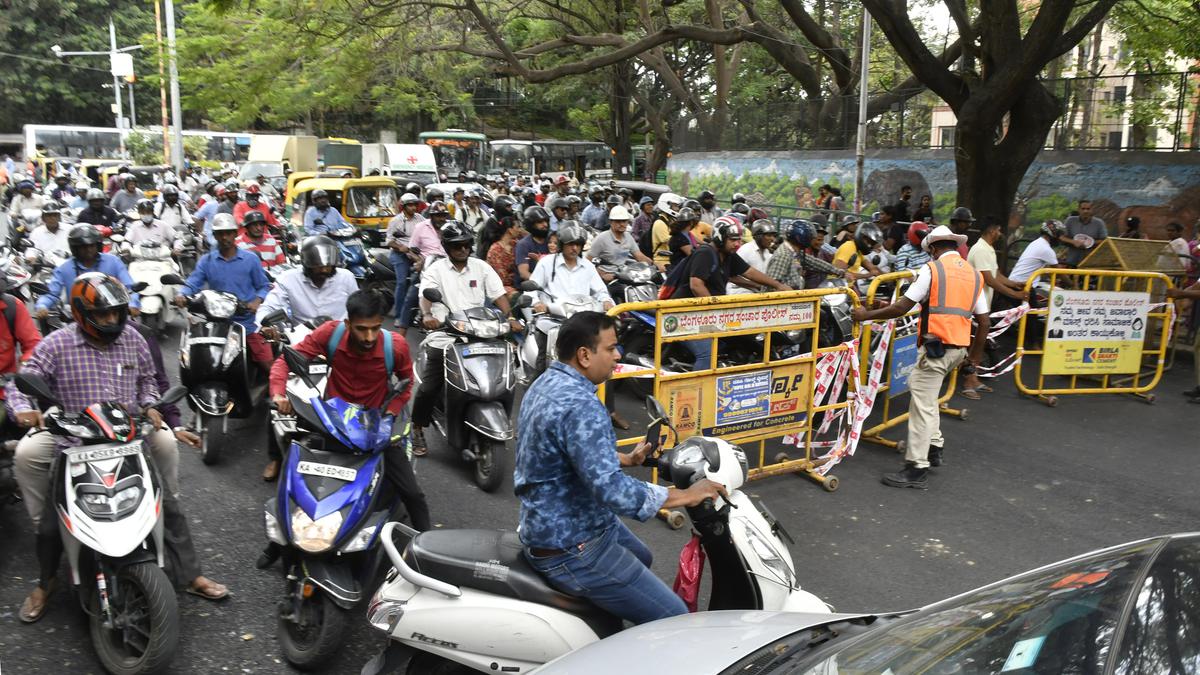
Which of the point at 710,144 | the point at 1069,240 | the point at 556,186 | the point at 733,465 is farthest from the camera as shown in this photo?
the point at 710,144

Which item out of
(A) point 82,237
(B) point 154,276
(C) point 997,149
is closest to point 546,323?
(A) point 82,237

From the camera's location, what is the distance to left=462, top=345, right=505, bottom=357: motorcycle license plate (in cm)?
697

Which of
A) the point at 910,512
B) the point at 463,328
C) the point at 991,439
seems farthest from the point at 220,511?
the point at 991,439

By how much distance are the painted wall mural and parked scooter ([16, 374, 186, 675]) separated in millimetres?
15948

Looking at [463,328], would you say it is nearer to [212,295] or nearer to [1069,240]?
[212,295]

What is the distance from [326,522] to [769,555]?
195 cm

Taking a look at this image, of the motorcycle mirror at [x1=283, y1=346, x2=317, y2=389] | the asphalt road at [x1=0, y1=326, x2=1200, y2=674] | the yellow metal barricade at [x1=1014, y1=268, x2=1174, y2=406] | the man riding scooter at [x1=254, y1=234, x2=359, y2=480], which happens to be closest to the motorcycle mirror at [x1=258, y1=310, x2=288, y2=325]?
the man riding scooter at [x1=254, y1=234, x2=359, y2=480]

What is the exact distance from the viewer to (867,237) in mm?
10727

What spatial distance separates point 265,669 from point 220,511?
84.9 inches

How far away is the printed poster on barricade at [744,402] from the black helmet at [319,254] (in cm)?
261

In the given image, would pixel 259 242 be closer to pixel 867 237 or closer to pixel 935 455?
pixel 867 237

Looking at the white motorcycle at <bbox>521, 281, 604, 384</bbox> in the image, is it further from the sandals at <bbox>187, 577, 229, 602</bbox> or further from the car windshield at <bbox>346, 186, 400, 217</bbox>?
the car windshield at <bbox>346, 186, 400, 217</bbox>

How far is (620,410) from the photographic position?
899 centimetres

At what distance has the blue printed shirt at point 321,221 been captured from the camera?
13820 millimetres
